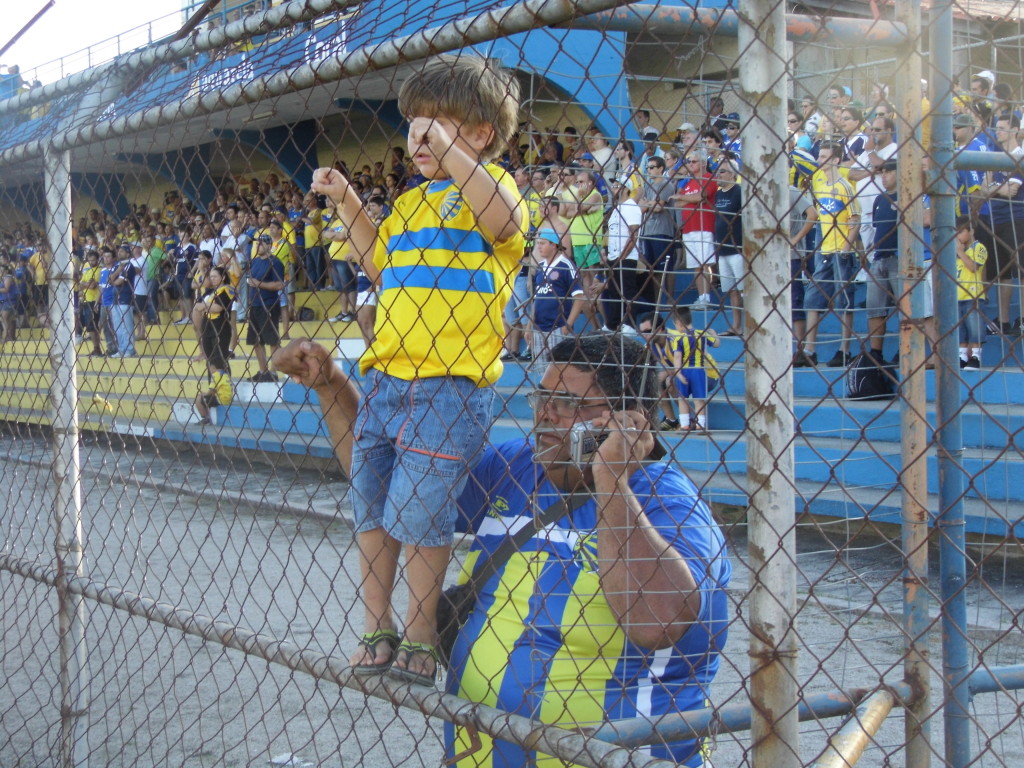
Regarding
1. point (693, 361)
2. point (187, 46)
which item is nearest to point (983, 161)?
point (693, 361)

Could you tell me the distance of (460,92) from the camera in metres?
2.11

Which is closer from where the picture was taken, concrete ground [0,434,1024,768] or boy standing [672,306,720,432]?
boy standing [672,306,720,432]

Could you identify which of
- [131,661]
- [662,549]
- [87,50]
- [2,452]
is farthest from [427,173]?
[2,452]

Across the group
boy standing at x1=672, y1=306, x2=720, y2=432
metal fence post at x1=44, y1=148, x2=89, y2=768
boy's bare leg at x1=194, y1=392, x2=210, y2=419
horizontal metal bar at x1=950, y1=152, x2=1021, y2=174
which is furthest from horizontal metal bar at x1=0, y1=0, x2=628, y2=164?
boy's bare leg at x1=194, y1=392, x2=210, y2=419

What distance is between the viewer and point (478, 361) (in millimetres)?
2230

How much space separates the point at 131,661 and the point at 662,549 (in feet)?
11.6

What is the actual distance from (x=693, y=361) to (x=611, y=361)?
77 centimetres

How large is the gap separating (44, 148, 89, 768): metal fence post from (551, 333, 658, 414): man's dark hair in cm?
173

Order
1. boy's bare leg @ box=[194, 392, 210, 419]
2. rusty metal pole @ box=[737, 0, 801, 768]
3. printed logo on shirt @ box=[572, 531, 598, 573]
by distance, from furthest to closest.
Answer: boy's bare leg @ box=[194, 392, 210, 419], printed logo on shirt @ box=[572, 531, 598, 573], rusty metal pole @ box=[737, 0, 801, 768]

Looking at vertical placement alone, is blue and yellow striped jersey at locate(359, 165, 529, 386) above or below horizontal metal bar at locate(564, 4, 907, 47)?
below

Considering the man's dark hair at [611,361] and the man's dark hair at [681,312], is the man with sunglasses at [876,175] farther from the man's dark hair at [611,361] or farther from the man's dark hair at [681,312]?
the man's dark hair at [611,361]

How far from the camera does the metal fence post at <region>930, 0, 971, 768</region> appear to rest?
2.02m

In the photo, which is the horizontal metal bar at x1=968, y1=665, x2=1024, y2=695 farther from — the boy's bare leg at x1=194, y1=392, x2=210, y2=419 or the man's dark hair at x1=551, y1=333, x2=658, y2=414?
the boy's bare leg at x1=194, y1=392, x2=210, y2=419

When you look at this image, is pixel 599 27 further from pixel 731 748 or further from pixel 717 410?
pixel 717 410
